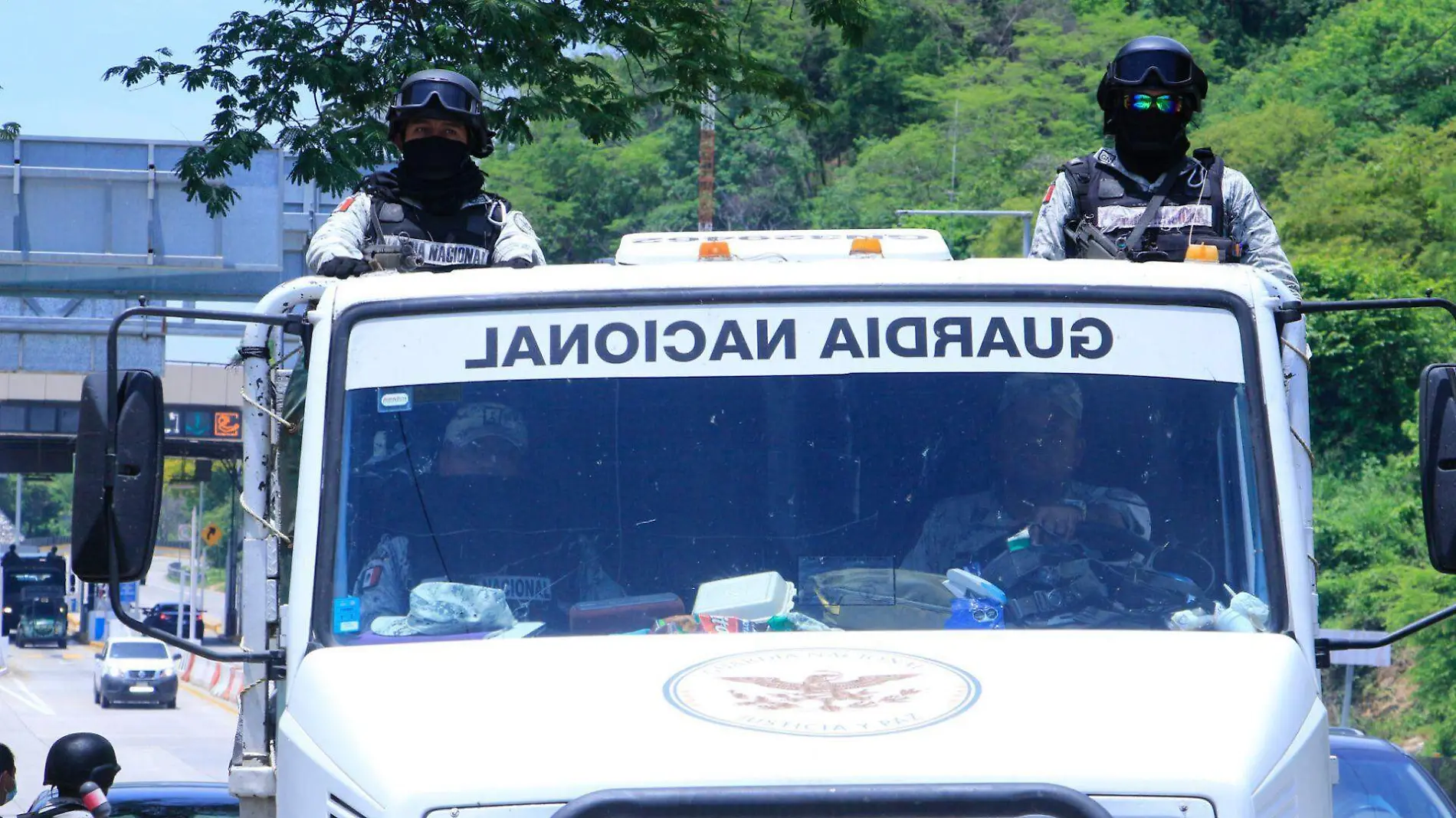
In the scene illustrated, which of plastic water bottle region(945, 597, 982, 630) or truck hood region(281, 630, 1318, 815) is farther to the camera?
plastic water bottle region(945, 597, 982, 630)

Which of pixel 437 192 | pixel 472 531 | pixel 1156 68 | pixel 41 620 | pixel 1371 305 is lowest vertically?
pixel 41 620

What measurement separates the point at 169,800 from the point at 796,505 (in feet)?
17.6

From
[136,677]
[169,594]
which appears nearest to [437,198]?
[136,677]

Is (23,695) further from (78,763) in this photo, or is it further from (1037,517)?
(1037,517)

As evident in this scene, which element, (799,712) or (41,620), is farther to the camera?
(41,620)

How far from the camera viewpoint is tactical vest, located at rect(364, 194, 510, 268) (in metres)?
5.51

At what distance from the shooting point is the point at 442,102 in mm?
5758

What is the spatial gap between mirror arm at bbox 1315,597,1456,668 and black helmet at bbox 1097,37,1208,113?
2.04 meters

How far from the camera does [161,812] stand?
8289 mm

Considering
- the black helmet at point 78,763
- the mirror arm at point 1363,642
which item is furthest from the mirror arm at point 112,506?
the black helmet at point 78,763

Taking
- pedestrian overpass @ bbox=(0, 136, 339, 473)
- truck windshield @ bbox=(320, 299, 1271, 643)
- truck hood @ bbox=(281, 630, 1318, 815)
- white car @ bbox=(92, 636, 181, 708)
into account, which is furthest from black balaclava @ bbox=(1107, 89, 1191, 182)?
white car @ bbox=(92, 636, 181, 708)

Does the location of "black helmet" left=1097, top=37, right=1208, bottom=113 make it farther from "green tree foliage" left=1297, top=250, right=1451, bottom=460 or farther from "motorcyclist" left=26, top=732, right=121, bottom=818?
"green tree foliage" left=1297, top=250, right=1451, bottom=460

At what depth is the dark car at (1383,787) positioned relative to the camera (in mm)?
8203

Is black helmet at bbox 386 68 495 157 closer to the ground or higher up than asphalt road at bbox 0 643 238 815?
higher up
